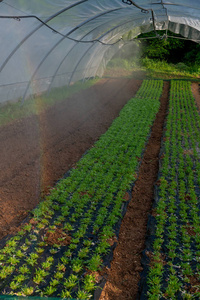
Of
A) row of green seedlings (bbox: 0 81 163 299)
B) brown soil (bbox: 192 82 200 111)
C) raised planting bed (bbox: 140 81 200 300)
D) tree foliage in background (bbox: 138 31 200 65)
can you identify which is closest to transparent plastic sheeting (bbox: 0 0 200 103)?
brown soil (bbox: 192 82 200 111)

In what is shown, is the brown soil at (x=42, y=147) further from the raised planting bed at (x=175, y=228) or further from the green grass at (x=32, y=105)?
the raised planting bed at (x=175, y=228)

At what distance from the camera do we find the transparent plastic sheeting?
7.66 meters

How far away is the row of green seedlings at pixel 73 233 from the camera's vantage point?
143 inches

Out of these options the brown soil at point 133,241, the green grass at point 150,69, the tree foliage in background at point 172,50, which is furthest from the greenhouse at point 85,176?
the tree foliage in background at point 172,50

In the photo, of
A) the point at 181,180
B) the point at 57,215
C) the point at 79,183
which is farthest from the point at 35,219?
the point at 181,180

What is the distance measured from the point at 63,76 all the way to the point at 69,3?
816 cm

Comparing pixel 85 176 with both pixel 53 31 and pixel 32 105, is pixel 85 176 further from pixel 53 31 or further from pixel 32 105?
pixel 32 105

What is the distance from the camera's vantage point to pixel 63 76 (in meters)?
15.4

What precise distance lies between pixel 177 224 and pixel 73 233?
6.15 ft

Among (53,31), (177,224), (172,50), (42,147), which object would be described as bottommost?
(42,147)

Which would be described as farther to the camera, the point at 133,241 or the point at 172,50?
the point at 172,50

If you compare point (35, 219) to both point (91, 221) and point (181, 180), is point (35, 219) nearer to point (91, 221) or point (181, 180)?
point (91, 221)

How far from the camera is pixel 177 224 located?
508 centimetres

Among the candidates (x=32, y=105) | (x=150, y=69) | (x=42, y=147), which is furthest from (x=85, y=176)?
(x=150, y=69)
